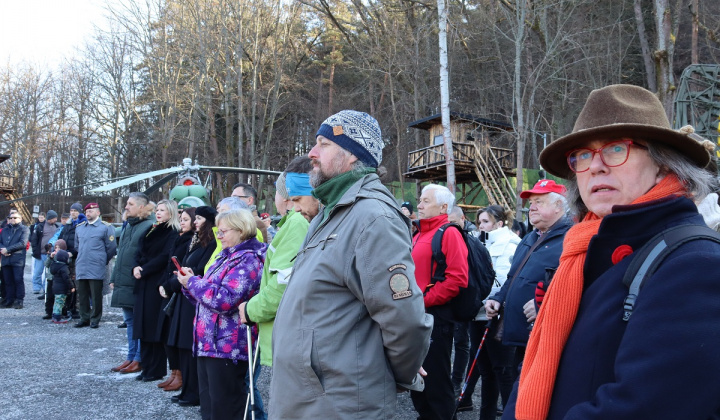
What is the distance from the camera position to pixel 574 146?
172 centimetres

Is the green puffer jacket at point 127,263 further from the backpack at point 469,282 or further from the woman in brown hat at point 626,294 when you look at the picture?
the woman in brown hat at point 626,294

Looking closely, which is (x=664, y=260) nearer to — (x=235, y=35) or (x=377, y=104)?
(x=235, y=35)

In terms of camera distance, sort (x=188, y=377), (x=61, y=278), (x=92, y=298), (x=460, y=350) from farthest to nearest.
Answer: (x=61, y=278), (x=92, y=298), (x=460, y=350), (x=188, y=377)

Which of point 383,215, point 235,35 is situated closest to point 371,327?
point 383,215

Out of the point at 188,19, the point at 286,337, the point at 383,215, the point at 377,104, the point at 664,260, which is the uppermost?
the point at 188,19

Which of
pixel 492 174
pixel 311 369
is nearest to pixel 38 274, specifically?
pixel 311 369

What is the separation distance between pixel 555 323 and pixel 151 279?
576cm

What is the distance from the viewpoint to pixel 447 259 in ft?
14.8

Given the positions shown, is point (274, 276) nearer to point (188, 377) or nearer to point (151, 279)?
point (188, 377)

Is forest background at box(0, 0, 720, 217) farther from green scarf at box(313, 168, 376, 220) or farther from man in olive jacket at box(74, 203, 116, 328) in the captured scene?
green scarf at box(313, 168, 376, 220)

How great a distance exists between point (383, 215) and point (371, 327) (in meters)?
0.48

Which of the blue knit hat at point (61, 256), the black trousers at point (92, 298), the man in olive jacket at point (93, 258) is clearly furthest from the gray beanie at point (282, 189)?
the blue knit hat at point (61, 256)

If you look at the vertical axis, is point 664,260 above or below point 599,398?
above

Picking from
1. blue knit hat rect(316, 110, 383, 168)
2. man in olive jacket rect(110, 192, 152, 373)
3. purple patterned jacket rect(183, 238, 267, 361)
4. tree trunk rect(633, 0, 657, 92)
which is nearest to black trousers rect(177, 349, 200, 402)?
purple patterned jacket rect(183, 238, 267, 361)
